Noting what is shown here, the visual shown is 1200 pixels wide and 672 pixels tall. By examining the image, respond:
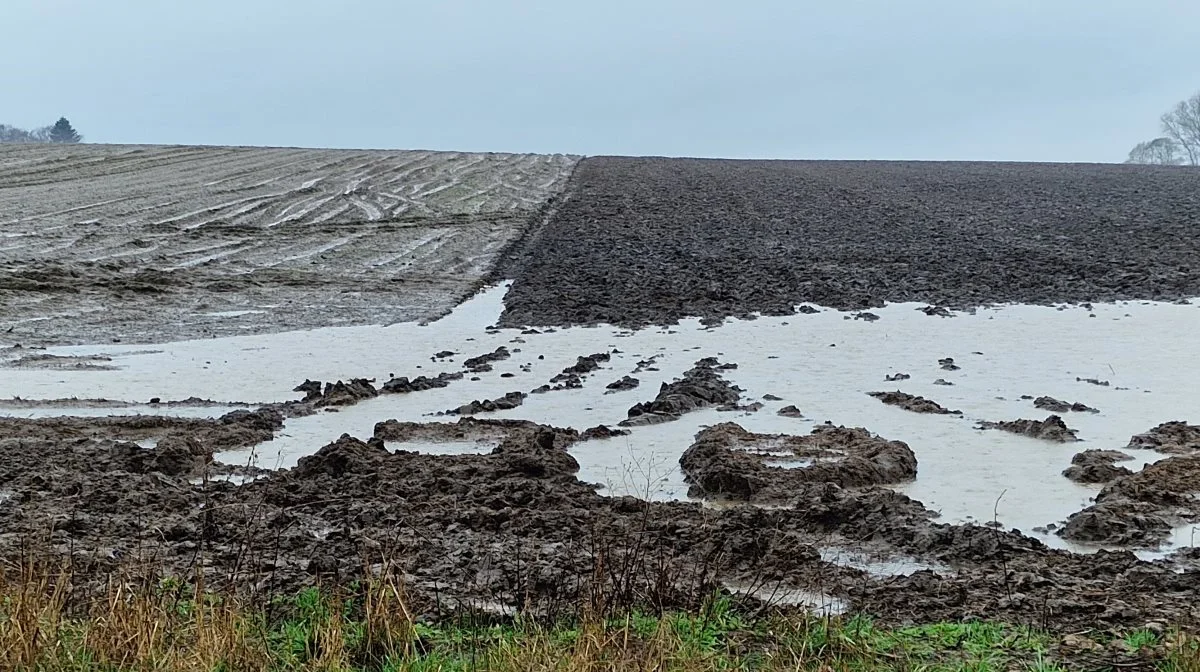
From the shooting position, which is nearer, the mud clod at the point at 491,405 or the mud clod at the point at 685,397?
the mud clod at the point at 685,397

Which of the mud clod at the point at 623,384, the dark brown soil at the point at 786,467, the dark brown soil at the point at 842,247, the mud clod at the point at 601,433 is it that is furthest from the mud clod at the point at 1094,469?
the dark brown soil at the point at 842,247

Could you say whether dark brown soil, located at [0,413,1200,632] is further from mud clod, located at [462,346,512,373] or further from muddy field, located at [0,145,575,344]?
muddy field, located at [0,145,575,344]

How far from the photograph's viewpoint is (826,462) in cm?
634

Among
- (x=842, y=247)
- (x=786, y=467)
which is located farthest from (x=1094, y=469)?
(x=842, y=247)

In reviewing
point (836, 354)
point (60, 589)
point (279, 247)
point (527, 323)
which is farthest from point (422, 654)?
point (279, 247)

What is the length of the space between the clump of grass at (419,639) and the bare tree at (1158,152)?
73426mm

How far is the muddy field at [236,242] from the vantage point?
1191 cm

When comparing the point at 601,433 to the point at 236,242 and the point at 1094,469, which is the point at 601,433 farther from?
the point at 236,242

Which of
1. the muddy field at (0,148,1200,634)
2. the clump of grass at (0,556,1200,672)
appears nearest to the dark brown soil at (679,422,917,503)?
the muddy field at (0,148,1200,634)

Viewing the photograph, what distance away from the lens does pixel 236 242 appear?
17.8m

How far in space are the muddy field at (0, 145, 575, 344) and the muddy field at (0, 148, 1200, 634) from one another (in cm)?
18

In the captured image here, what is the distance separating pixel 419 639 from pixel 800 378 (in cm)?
547

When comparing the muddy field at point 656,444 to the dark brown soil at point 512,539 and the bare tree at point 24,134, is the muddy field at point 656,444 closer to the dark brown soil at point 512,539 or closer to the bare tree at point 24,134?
the dark brown soil at point 512,539

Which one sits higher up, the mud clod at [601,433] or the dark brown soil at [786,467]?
the dark brown soil at [786,467]
